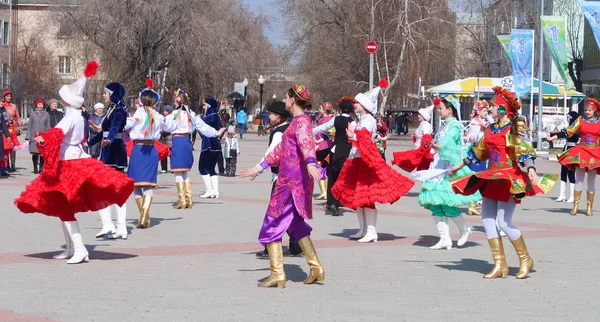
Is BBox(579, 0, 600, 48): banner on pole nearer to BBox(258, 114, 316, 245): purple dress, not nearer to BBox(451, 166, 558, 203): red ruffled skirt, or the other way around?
BBox(451, 166, 558, 203): red ruffled skirt

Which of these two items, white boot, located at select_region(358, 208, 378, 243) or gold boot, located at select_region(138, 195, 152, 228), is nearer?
white boot, located at select_region(358, 208, 378, 243)

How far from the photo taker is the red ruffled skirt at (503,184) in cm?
974

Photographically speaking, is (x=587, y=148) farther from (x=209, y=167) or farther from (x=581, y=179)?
(x=209, y=167)

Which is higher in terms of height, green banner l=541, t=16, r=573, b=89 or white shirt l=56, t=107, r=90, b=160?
green banner l=541, t=16, r=573, b=89

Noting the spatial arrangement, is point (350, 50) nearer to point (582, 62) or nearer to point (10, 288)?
point (582, 62)

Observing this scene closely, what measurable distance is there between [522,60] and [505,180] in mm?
28455

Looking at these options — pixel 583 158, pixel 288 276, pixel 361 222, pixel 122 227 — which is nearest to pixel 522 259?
pixel 288 276

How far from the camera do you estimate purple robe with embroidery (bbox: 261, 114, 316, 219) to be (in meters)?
9.04

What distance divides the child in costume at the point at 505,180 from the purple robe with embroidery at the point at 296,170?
1.66 meters

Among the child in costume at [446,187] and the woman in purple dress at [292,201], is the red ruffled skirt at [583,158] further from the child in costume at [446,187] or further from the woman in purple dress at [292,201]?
the woman in purple dress at [292,201]

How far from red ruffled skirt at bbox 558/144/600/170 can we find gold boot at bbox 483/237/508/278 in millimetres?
6815

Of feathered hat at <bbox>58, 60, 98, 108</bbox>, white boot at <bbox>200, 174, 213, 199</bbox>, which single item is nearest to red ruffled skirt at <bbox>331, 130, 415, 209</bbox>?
feathered hat at <bbox>58, 60, 98, 108</bbox>

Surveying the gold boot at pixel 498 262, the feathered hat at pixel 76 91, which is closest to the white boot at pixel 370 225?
the gold boot at pixel 498 262

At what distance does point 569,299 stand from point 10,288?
4602 mm
